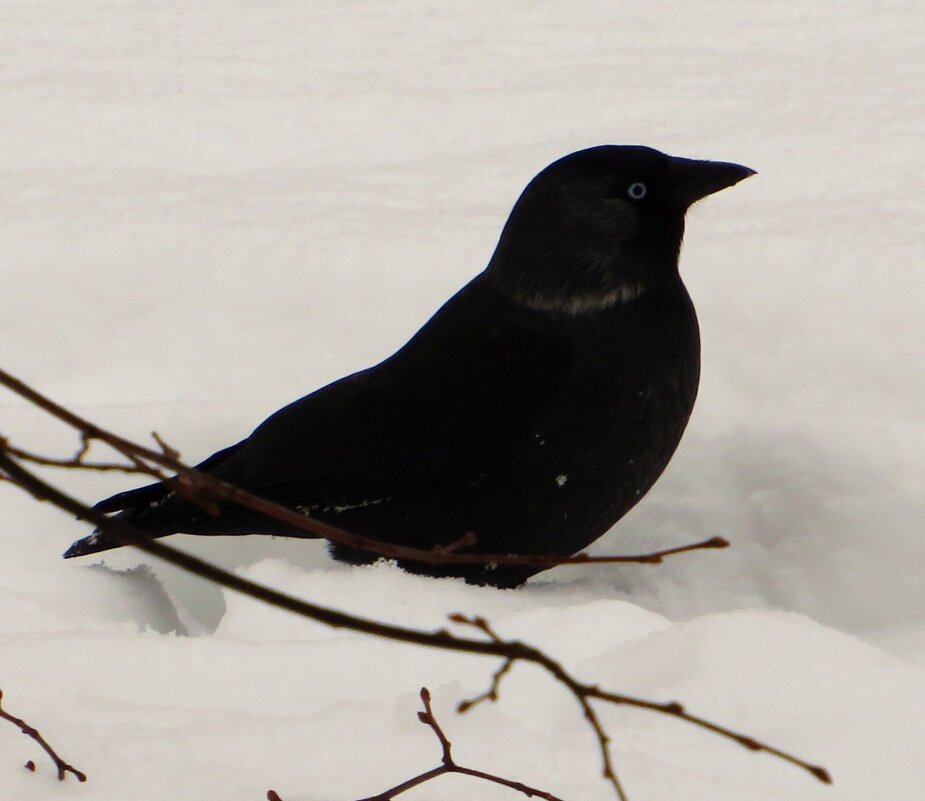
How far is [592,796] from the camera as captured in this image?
1.82 m

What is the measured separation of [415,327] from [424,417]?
972 mm

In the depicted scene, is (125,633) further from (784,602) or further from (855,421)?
(855,421)

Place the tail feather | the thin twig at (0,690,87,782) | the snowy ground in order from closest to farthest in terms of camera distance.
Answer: the thin twig at (0,690,87,782)
the snowy ground
the tail feather

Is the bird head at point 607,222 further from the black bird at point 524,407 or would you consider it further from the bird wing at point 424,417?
the bird wing at point 424,417

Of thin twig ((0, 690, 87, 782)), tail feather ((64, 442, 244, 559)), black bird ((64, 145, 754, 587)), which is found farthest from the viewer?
tail feather ((64, 442, 244, 559))

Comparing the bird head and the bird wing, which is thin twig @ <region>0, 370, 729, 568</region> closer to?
the bird wing

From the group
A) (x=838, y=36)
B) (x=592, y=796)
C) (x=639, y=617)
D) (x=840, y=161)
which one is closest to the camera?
(x=592, y=796)

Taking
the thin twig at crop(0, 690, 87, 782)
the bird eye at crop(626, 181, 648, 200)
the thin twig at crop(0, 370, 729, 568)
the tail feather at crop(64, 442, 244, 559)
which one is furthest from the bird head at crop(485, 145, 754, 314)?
the thin twig at crop(0, 370, 729, 568)

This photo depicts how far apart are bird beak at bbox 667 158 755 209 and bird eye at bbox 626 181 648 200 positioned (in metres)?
0.06

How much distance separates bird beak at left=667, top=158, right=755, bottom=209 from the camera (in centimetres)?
325

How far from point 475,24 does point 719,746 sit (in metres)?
5.78

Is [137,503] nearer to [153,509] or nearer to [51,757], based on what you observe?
[153,509]

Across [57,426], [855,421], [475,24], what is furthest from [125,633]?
[475,24]

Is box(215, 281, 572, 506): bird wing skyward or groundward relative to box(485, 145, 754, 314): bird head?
groundward
